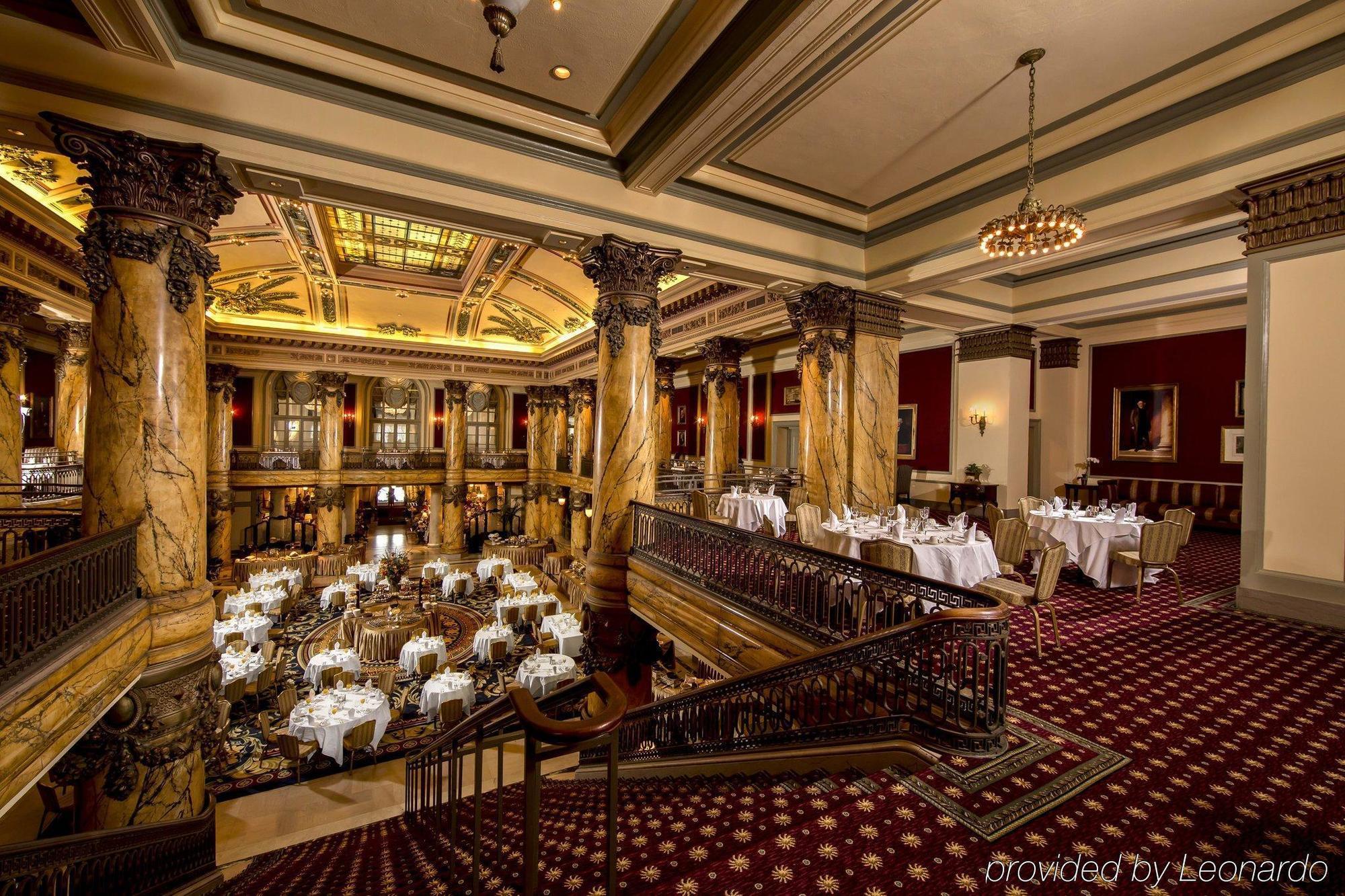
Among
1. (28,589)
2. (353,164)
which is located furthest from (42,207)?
(28,589)

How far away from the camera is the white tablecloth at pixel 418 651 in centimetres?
1051

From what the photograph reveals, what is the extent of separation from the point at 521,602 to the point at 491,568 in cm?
365

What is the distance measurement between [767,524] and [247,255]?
10427 mm

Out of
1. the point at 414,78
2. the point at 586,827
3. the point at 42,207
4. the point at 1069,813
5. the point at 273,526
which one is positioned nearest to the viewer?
the point at 1069,813

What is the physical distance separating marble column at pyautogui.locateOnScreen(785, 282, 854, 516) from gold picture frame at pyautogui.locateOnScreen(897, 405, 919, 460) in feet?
19.4

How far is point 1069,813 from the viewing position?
91.3 inches

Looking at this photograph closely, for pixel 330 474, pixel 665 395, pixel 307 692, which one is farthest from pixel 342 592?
pixel 665 395

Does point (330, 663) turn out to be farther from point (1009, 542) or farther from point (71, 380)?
point (1009, 542)

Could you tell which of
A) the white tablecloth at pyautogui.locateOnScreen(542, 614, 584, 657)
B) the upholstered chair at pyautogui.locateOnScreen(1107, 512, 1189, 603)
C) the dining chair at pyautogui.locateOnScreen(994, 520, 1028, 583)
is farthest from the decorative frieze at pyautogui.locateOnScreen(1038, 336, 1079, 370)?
the white tablecloth at pyautogui.locateOnScreen(542, 614, 584, 657)

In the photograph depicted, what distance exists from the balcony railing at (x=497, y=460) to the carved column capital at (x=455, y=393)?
218 centimetres

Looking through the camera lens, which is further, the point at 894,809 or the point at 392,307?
the point at 392,307

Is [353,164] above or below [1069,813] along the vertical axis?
above

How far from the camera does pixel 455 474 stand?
61.0ft

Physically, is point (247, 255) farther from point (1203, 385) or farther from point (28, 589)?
point (1203, 385)
